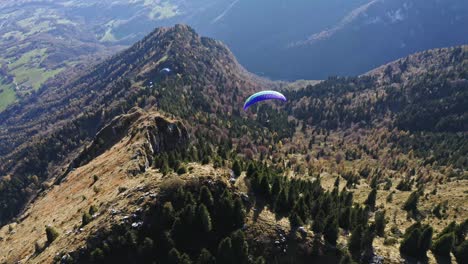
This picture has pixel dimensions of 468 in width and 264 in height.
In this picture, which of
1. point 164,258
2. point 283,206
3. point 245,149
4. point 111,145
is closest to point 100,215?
point 164,258

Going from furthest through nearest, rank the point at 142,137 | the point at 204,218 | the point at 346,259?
the point at 142,137
the point at 204,218
the point at 346,259

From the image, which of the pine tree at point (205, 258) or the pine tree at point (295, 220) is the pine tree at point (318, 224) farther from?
the pine tree at point (205, 258)

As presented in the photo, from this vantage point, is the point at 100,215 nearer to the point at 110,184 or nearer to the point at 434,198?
the point at 110,184

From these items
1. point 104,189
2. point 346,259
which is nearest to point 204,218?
point 346,259

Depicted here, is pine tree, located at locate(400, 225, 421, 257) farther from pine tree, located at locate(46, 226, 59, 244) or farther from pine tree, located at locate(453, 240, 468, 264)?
pine tree, located at locate(46, 226, 59, 244)

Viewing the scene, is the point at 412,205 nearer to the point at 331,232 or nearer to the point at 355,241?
the point at 355,241

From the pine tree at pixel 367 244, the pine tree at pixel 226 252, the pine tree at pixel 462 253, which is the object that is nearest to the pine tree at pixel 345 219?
the pine tree at pixel 367 244

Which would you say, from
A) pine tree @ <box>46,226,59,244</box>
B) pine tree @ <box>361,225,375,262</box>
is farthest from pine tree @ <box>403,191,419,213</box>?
pine tree @ <box>46,226,59,244</box>

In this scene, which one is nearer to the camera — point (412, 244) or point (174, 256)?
point (174, 256)
